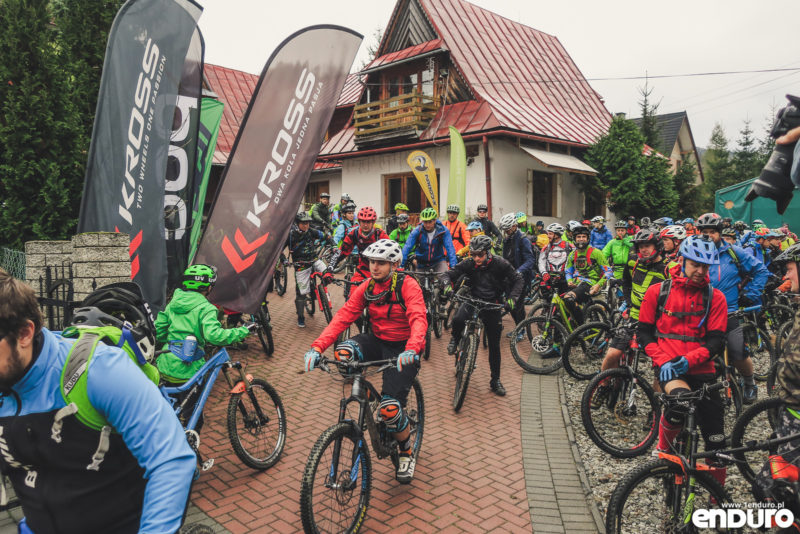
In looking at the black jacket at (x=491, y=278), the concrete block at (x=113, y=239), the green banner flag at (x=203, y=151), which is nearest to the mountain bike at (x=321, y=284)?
the green banner flag at (x=203, y=151)

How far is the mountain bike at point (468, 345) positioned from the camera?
6.34 metres

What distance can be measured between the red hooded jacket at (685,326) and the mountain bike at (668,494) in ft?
3.43

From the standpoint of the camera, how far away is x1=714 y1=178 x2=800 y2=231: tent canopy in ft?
64.1

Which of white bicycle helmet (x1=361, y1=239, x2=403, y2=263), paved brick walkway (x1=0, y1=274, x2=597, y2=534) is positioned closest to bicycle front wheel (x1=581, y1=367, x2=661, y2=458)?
paved brick walkway (x1=0, y1=274, x2=597, y2=534)

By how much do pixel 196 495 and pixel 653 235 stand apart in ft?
19.9

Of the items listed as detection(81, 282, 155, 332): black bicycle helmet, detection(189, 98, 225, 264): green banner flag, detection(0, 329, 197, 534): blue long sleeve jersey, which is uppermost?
detection(189, 98, 225, 264): green banner flag

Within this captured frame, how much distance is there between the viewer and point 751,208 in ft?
68.2

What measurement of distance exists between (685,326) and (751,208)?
20.5m

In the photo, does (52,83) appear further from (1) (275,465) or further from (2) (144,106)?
(1) (275,465)

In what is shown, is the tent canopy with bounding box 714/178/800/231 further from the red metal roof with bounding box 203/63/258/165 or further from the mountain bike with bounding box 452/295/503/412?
the red metal roof with bounding box 203/63/258/165

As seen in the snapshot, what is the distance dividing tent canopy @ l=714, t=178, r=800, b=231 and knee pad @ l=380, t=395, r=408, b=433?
1994 cm

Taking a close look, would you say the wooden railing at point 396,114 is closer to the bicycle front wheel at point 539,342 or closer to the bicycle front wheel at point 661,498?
the bicycle front wheel at point 539,342

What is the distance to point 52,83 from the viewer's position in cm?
770

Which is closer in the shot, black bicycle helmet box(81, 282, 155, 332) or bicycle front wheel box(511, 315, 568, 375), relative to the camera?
black bicycle helmet box(81, 282, 155, 332)
